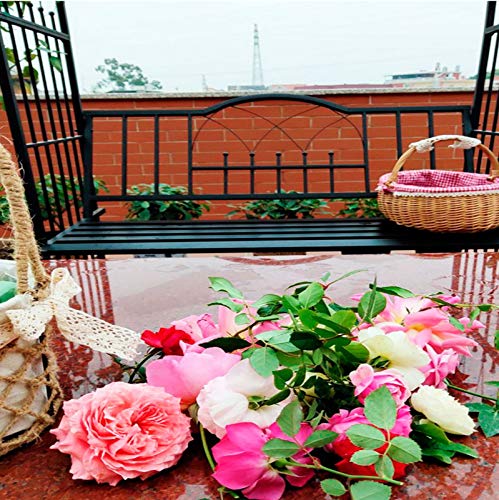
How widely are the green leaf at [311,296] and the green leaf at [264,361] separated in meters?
0.07

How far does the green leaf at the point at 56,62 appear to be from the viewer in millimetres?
2332

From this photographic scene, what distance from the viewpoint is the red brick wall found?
3.15 m

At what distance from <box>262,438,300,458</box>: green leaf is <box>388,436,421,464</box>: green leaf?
75 mm

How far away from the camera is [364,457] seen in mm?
402

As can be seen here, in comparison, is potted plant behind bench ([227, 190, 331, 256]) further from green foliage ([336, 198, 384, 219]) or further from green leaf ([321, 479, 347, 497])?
green leaf ([321, 479, 347, 497])

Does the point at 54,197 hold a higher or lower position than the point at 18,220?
lower

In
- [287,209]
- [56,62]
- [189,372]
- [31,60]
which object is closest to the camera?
[189,372]

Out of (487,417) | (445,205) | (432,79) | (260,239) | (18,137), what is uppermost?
(432,79)

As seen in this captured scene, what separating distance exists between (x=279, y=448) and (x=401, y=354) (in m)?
0.15

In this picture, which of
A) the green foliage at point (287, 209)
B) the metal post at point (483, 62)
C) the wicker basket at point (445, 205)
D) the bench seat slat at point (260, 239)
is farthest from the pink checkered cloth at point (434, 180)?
the green foliage at point (287, 209)

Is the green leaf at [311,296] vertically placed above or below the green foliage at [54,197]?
above

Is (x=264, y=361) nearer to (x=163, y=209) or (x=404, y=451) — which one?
(x=404, y=451)

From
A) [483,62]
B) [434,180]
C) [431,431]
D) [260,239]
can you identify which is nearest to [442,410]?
[431,431]

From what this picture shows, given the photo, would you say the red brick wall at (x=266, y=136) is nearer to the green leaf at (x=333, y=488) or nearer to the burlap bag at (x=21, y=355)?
the burlap bag at (x=21, y=355)
